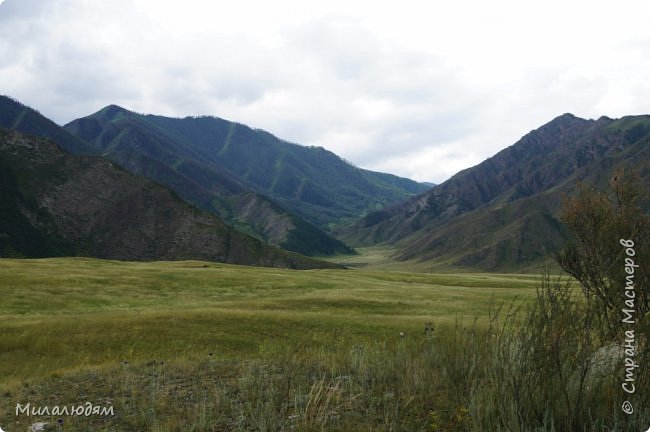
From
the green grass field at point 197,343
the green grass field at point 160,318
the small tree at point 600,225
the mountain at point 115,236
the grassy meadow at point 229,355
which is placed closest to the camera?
the grassy meadow at point 229,355

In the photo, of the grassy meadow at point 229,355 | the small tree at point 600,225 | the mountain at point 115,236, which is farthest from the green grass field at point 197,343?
the mountain at point 115,236

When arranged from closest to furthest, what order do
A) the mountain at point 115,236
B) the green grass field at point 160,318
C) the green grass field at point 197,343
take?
the green grass field at point 197,343
the green grass field at point 160,318
the mountain at point 115,236

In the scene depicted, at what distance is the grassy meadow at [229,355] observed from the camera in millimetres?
9953

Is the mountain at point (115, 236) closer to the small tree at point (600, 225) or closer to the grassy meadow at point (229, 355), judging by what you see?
the grassy meadow at point (229, 355)

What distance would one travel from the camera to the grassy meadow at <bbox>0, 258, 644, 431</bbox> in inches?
392

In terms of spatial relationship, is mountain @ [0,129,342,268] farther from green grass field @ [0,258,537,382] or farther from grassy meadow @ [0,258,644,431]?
green grass field @ [0,258,537,382]

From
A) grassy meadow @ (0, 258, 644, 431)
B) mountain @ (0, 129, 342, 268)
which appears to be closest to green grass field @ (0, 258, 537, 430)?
grassy meadow @ (0, 258, 644, 431)

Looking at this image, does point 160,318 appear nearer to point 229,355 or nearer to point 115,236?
point 229,355

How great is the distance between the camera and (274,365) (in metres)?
A: 15.5

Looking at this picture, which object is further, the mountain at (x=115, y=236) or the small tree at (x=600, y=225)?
the mountain at (x=115, y=236)

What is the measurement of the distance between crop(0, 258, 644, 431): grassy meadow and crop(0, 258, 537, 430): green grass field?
8 centimetres

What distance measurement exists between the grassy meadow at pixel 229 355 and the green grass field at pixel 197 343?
0.28 ft

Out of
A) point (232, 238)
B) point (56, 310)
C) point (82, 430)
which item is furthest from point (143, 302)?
point (232, 238)

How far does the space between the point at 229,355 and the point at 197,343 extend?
390cm
